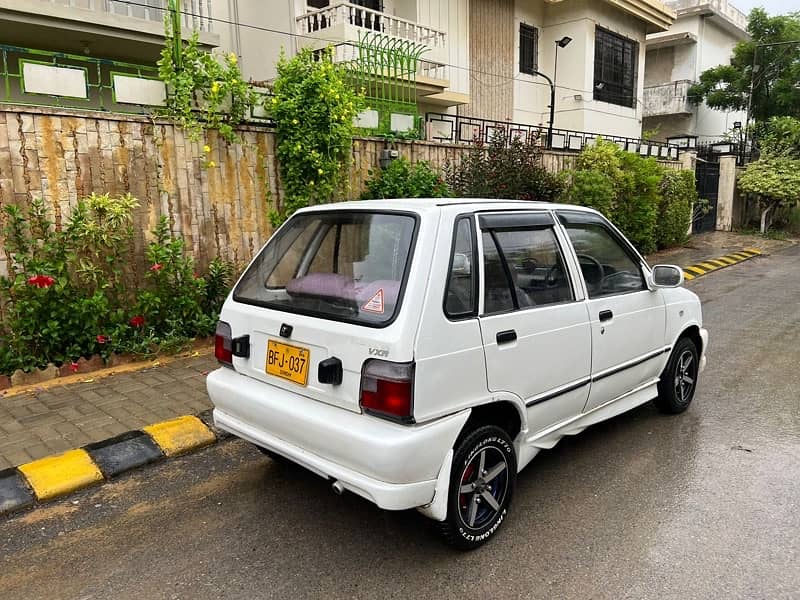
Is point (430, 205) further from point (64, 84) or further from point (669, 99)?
point (669, 99)

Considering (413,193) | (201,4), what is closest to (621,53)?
(201,4)

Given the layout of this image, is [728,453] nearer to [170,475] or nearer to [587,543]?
[587,543]

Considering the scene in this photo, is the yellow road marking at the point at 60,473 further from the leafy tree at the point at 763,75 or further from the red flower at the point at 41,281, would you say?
the leafy tree at the point at 763,75

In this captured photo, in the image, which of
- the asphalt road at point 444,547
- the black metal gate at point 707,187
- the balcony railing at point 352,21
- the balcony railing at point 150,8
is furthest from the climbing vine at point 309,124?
the black metal gate at point 707,187

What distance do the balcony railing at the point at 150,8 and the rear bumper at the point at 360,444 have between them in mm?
8373

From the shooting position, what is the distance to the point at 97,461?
12.8ft

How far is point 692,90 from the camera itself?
961 inches

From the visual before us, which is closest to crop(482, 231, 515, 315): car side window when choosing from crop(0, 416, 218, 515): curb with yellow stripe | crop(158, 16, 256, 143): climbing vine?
crop(0, 416, 218, 515): curb with yellow stripe

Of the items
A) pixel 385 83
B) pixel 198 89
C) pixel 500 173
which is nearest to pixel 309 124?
pixel 198 89

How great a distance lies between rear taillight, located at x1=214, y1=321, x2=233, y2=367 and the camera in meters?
3.40

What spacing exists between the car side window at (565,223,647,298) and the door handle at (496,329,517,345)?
2.79 feet

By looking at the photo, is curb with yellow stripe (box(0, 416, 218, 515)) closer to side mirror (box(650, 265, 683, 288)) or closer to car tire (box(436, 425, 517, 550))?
car tire (box(436, 425, 517, 550))

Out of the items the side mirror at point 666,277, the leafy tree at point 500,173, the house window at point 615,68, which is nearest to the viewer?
the side mirror at point 666,277

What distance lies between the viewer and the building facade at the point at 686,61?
24.2 metres
